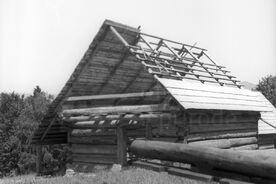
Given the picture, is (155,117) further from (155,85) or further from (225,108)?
(155,85)

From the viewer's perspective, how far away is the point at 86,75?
1450cm

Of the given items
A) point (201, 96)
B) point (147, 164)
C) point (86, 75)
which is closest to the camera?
point (147, 164)

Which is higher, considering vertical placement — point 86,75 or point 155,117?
point 86,75

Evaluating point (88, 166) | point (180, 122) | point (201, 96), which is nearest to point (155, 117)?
point (180, 122)

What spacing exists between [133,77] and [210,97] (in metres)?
3.87

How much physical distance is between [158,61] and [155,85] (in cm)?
384

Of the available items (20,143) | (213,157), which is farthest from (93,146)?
(20,143)

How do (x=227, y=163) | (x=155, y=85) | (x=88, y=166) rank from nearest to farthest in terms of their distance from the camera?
(x=227, y=163)
(x=88, y=166)
(x=155, y=85)

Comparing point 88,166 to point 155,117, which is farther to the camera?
point 88,166

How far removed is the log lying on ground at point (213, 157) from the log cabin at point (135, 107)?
645 cm

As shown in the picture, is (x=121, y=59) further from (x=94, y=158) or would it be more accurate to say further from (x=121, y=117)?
(x=94, y=158)

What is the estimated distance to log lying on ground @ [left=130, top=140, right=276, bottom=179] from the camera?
321 cm

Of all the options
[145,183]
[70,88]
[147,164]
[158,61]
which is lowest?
[145,183]

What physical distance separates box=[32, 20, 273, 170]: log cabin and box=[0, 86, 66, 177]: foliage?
2181cm
